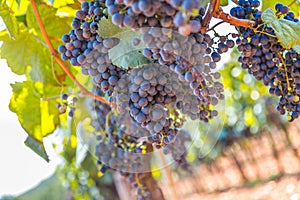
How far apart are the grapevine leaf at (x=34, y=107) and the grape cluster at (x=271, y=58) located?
A: 0.49 meters

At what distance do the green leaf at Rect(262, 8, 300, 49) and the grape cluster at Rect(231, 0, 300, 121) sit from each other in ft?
0.06

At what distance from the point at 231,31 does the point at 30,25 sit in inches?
22.3

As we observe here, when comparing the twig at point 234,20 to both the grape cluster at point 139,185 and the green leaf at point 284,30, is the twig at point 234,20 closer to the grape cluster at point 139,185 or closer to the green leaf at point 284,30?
the green leaf at point 284,30

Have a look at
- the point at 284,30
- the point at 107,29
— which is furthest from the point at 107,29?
the point at 284,30

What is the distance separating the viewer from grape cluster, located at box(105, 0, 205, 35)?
1.19ft

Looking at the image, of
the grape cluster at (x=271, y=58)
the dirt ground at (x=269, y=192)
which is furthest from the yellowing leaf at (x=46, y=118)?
the dirt ground at (x=269, y=192)

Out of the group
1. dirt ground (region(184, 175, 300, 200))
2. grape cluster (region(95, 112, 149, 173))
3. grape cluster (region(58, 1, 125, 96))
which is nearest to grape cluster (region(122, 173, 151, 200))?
grape cluster (region(95, 112, 149, 173))

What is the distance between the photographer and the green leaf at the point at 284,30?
576 mm

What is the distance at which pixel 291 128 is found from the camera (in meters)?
3.37

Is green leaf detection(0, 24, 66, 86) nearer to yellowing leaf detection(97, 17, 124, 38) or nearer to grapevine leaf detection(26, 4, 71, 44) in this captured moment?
grapevine leaf detection(26, 4, 71, 44)

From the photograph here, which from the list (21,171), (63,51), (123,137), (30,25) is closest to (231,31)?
(63,51)

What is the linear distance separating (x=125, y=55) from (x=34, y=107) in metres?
0.49

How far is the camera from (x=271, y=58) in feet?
2.12

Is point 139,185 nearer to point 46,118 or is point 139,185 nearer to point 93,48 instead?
point 46,118
